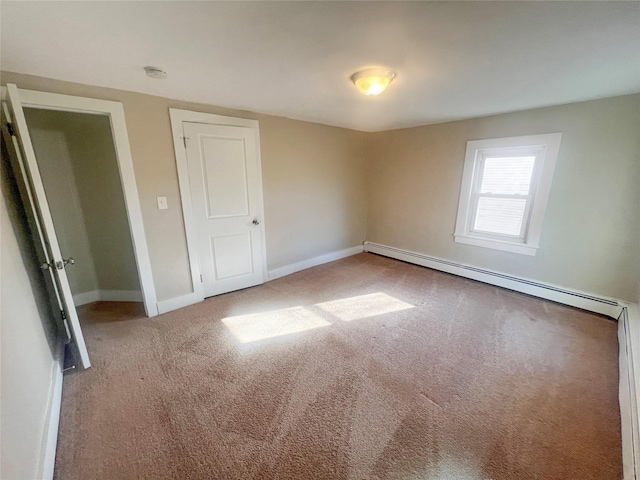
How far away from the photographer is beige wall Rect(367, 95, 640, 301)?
2398 mm

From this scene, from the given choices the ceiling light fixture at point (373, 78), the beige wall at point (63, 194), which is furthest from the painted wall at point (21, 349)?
the ceiling light fixture at point (373, 78)

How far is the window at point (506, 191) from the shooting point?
9.36 feet

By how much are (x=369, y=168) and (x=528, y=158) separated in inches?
89.2

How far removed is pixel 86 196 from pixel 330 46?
3027 millimetres

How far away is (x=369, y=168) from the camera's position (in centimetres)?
459

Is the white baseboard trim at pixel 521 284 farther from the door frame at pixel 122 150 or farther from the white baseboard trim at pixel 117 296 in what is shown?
the white baseboard trim at pixel 117 296

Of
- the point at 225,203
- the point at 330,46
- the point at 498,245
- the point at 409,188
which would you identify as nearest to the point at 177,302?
the point at 225,203

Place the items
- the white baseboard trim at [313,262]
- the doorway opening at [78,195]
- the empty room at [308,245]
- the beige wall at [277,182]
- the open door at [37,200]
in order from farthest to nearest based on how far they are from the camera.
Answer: the white baseboard trim at [313,262] < the beige wall at [277,182] < the doorway opening at [78,195] < the open door at [37,200] < the empty room at [308,245]

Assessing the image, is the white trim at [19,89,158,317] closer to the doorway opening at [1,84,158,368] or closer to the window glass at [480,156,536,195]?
the doorway opening at [1,84,158,368]

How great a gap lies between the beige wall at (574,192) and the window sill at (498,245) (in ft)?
0.23

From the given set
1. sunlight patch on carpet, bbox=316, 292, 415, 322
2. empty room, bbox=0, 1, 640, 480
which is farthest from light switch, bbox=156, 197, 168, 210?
sunlight patch on carpet, bbox=316, 292, 415, 322

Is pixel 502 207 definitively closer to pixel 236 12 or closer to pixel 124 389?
pixel 236 12

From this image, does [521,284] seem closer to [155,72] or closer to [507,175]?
[507,175]

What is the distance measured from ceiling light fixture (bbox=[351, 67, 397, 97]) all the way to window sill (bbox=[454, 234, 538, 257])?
2.52 metres
